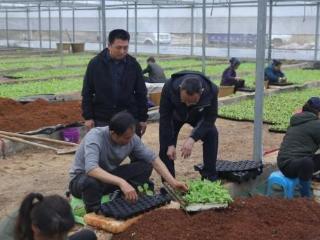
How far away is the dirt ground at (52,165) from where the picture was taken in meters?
5.83

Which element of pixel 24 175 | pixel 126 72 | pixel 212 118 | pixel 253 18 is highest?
pixel 253 18

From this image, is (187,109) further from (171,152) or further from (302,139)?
(302,139)

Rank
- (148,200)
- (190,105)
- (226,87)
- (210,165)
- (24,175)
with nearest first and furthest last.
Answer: (148,200)
(190,105)
(210,165)
(24,175)
(226,87)

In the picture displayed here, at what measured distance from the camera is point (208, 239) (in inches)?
152

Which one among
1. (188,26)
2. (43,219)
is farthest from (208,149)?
(188,26)

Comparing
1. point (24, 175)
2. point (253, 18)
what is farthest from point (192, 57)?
point (24, 175)

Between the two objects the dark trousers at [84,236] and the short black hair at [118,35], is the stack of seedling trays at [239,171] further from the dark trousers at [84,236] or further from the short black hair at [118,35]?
the dark trousers at [84,236]

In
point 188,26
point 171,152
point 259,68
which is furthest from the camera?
point 188,26

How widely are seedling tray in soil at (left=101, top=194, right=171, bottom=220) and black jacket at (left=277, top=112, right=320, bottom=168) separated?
4.87ft

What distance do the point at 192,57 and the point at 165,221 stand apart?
20.7 meters

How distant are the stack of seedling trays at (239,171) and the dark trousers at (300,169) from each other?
0.36 metres

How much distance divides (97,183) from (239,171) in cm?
193

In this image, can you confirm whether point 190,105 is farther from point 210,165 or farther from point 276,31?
point 276,31

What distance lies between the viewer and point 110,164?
4.49m
